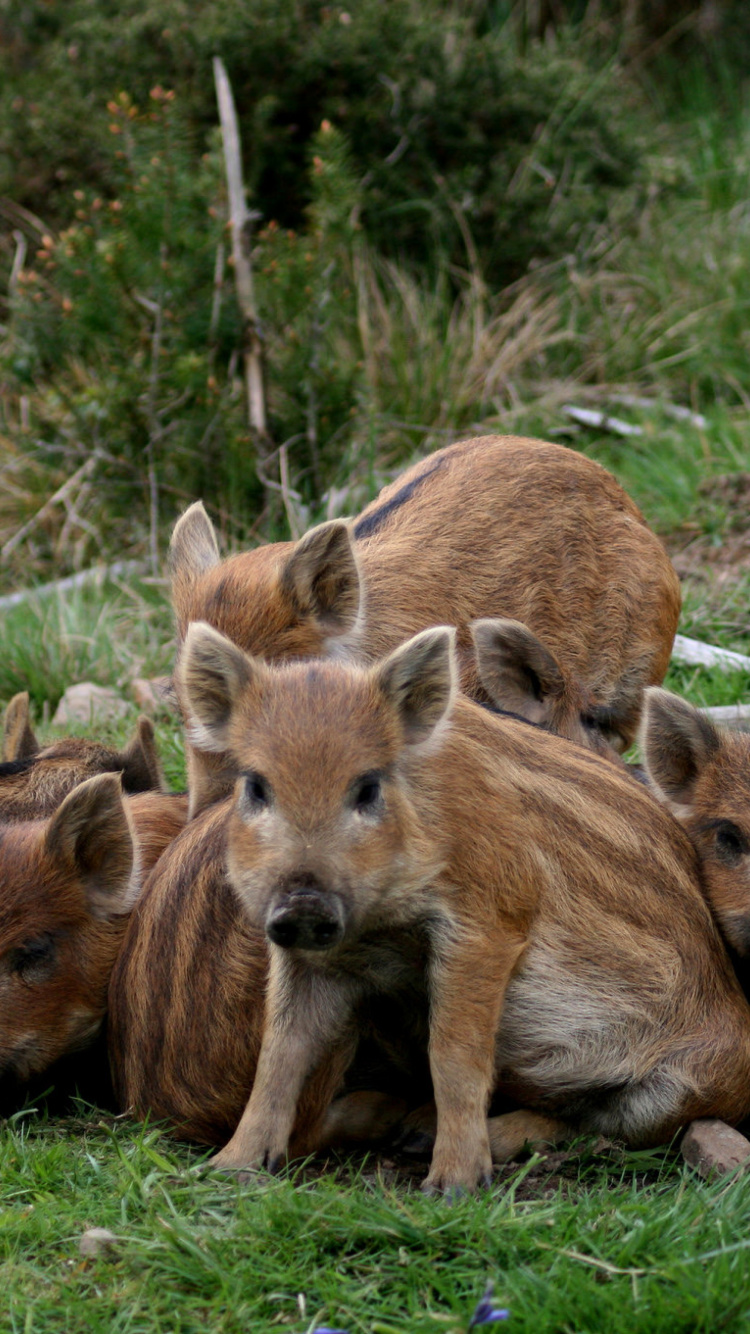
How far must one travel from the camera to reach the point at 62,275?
25.7 ft

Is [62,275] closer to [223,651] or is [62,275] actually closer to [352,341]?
[352,341]

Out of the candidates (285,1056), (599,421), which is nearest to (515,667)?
(285,1056)

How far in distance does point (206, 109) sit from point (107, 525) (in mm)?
2961

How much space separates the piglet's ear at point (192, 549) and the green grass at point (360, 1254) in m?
2.09

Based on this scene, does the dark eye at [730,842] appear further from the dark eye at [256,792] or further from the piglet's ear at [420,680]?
the dark eye at [256,792]

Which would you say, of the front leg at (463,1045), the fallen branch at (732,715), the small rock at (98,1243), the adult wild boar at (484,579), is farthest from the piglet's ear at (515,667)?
the small rock at (98,1243)

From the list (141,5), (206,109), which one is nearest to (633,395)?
(206,109)

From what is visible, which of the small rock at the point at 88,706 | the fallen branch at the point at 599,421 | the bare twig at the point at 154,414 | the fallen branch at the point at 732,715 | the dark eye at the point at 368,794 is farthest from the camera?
the fallen branch at the point at 599,421

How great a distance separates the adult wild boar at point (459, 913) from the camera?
10.1 ft

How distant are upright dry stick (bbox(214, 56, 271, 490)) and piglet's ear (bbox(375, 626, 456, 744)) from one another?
450cm

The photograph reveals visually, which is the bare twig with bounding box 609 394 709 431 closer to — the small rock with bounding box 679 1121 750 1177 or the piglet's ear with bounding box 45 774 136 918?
the piglet's ear with bounding box 45 774 136 918

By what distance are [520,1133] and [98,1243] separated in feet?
3.54

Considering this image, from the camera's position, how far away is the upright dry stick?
7.67 meters

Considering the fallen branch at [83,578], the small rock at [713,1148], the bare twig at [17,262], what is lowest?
the fallen branch at [83,578]
